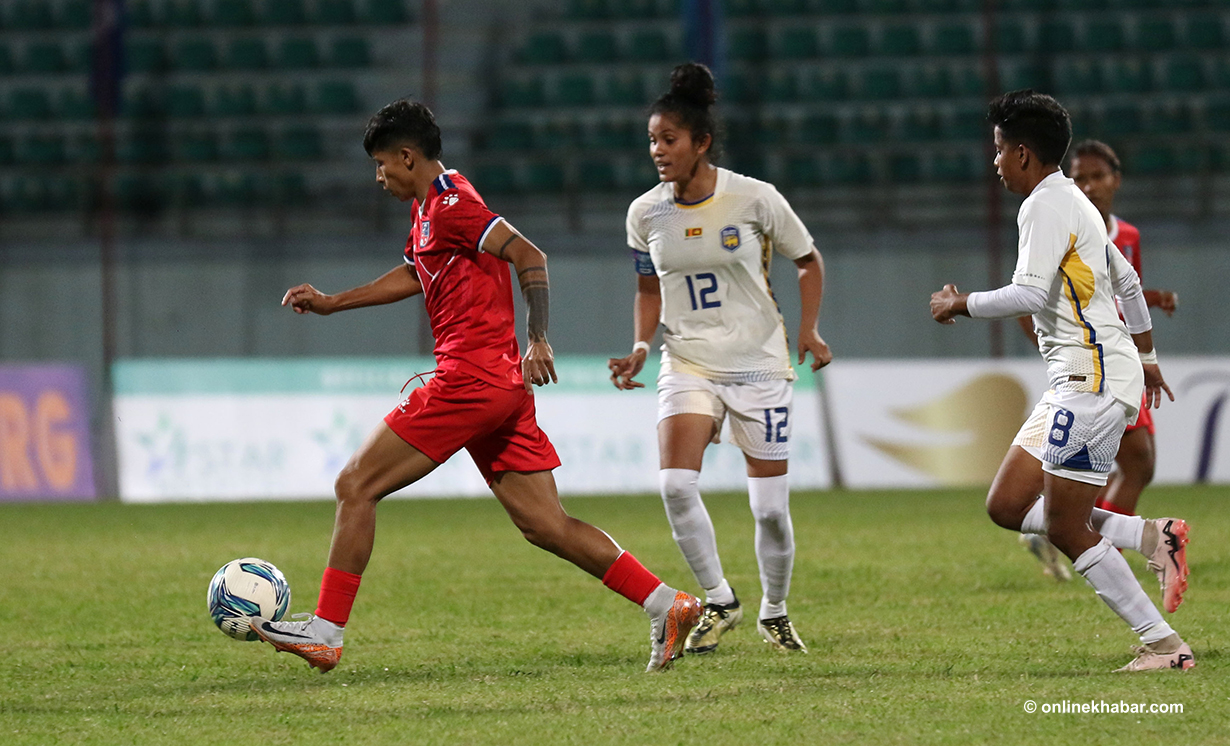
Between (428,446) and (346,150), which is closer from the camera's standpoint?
(428,446)

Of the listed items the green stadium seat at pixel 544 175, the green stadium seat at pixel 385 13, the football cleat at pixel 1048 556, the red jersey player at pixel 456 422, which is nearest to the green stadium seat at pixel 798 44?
the green stadium seat at pixel 544 175

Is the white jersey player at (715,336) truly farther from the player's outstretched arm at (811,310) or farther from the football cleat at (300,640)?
the football cleat at (300,640)

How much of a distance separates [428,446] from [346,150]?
1555 cm

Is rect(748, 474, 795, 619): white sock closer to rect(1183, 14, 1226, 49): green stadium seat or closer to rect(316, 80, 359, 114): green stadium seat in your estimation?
rect(316, 80, 359, 114): green stadium seat

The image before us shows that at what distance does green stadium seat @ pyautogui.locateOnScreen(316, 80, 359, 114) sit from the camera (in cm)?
2058

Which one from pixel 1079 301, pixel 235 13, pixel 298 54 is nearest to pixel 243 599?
pixel 1079 301

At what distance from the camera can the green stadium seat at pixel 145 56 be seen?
830 inches

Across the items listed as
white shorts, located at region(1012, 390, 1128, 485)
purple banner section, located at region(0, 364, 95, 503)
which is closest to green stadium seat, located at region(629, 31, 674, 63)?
purple banner section, located at region(0, 364, 95, 503)

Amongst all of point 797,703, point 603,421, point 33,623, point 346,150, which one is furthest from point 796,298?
point 797,703

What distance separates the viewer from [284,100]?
20.5 m

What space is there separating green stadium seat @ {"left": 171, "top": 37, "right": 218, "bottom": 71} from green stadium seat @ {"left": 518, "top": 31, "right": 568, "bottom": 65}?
13.4 ft

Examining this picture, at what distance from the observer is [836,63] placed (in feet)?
67.4

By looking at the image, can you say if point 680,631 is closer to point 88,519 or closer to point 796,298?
point 88,519

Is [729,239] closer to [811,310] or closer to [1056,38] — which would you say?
[811,310]
